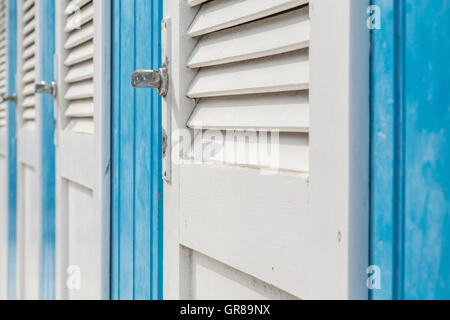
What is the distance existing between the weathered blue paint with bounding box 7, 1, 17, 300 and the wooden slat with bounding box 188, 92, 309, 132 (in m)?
2.61

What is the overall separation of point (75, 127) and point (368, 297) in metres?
1.48

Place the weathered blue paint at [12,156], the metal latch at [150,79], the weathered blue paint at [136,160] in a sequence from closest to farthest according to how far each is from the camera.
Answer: the metal latch at [150,79]
the weathered blue paint at [136,160]
the weathered blue paint at [12,156]

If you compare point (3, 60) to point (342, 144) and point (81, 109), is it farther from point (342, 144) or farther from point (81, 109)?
point (342, 144)

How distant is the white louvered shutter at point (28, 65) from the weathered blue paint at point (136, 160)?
135 centimetres

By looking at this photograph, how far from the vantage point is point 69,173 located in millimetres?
2014

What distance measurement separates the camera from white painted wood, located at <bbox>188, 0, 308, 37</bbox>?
83cm

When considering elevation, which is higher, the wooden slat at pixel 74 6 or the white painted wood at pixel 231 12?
the wooden slat at pixel 74 6

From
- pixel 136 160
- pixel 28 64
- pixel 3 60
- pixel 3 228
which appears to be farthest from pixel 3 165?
pixel 136 160

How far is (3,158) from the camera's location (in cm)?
384

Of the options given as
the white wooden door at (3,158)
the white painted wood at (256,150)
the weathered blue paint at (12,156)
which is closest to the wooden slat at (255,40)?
Answer: the white painted wood at (256,150)

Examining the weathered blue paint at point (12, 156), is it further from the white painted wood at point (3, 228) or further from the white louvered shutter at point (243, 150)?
the white louvered shutter at point (243, 150)

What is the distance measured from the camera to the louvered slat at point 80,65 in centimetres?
182

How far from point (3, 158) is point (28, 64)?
1.11 m

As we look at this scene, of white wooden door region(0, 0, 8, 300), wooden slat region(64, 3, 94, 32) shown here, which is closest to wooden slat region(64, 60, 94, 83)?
wooden slat region(64, 3, 94, 32)
